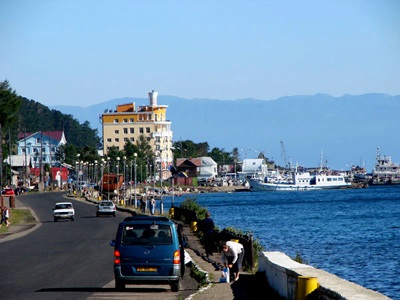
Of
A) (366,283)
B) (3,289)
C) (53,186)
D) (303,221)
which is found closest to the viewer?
(3,289)

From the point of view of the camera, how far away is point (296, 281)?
19250 mm

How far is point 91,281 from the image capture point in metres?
28.8

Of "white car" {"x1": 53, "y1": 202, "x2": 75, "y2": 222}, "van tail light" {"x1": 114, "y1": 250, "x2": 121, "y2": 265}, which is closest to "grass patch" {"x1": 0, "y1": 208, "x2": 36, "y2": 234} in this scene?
"white car" {"x1": 53, "y1": 202, "x2": 75, "y2": 222}

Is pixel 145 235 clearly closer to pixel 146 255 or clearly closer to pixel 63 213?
pixel 146 255

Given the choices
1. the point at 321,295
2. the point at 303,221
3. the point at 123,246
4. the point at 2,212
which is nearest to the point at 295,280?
the point at 321,295

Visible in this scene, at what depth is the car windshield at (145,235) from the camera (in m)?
25.8

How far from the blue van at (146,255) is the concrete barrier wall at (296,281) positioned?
2.34 metres

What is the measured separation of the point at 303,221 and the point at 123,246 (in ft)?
207

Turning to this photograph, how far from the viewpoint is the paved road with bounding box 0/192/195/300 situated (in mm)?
25500

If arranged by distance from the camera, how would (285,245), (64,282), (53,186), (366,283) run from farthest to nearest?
(53,186)
(285,245)
(366,283)
(64,282)

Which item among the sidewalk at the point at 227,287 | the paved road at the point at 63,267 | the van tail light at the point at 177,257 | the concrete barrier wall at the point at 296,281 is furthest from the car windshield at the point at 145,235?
the concrete barrier wall at the point at 296,281

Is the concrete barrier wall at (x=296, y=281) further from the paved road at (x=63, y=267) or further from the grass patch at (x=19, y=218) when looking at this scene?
the grass patch at (x=19, y=218)

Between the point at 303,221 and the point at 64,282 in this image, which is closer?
the point at 64,282

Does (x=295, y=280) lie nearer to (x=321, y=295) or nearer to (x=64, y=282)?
(x=321, y=295)
